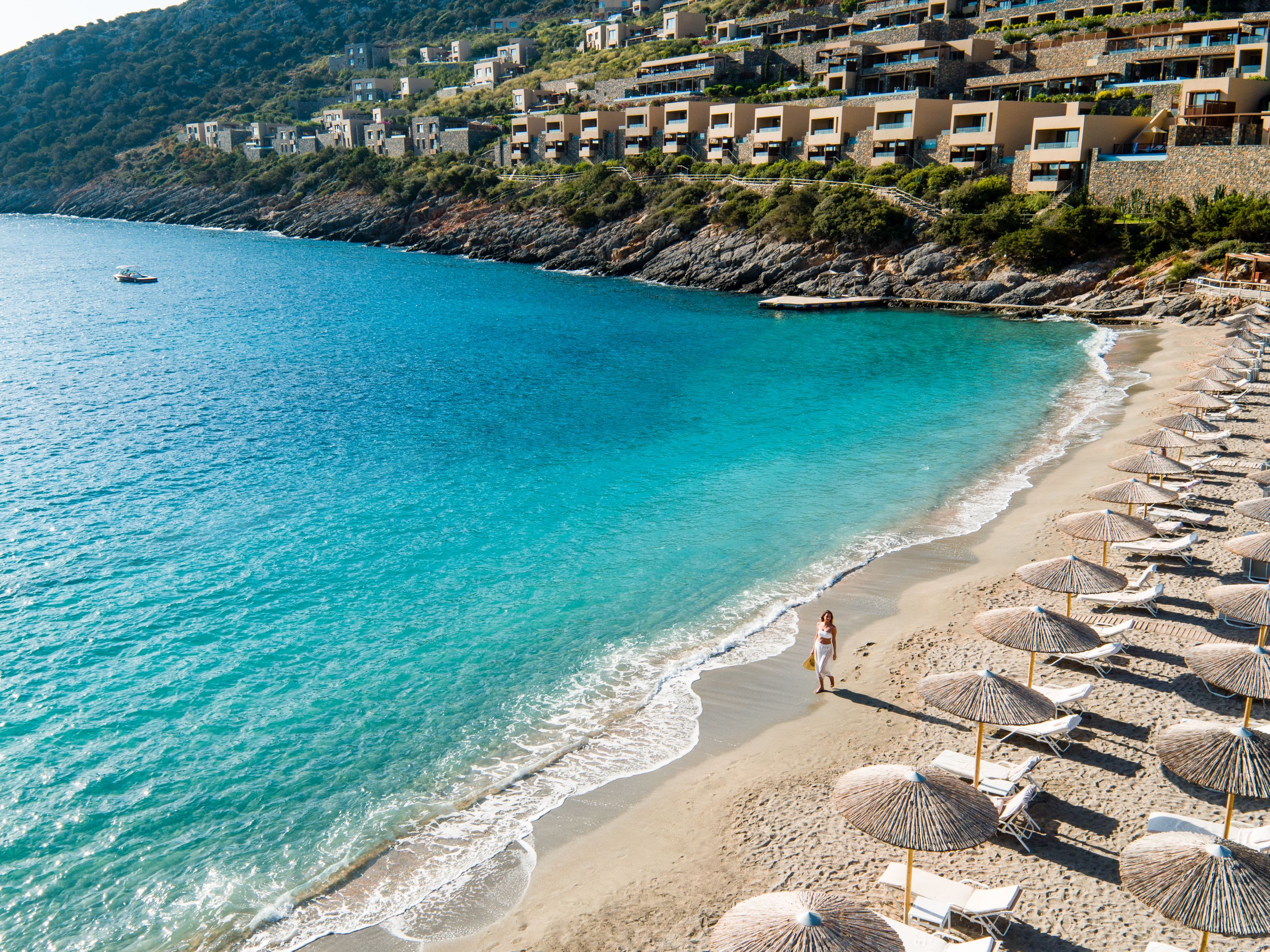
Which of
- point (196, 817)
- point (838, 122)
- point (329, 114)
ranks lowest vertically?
point (196, 817)

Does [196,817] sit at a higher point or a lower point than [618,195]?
lower

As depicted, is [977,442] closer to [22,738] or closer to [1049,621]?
[1049,621]

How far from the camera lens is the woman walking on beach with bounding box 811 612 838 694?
16439mm

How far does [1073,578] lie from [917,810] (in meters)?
8.76

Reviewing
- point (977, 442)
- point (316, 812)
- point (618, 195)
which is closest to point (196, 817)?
point (316, 812)

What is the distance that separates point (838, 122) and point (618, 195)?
22.8m

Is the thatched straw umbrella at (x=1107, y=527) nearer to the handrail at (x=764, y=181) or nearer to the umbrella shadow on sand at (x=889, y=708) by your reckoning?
the umbrella shadow on sand at (x=889, y=708)

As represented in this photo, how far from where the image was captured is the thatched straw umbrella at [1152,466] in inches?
878

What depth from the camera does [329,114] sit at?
6053 inches

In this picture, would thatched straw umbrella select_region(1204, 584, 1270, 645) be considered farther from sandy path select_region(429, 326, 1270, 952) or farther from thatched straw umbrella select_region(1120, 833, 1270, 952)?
thatched straw umbrella select_region(1120, 833, 1270, 952)

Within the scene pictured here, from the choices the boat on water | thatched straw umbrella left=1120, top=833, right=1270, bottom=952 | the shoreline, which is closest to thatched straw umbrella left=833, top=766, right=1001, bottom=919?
thatched straw umbrella left=1120, top=833, right=1270, bottom=952

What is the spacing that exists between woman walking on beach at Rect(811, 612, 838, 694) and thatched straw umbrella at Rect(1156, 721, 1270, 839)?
5.90 meters

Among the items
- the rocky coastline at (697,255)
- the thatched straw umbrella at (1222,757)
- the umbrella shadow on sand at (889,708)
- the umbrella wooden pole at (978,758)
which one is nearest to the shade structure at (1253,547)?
the umbrella shadow on sand at (889,708)

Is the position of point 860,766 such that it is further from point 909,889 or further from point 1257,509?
point 1257,509
